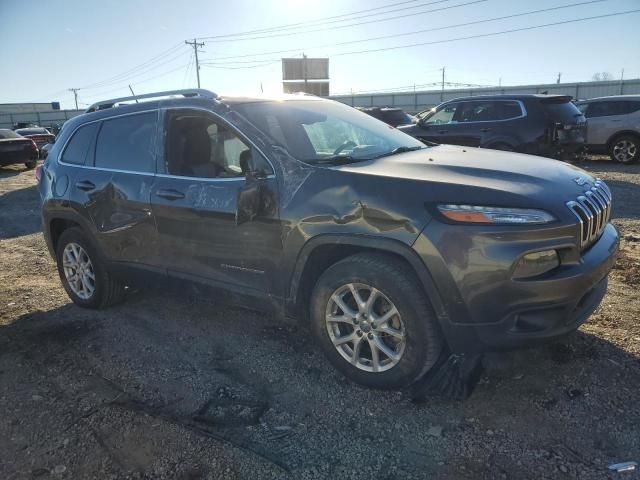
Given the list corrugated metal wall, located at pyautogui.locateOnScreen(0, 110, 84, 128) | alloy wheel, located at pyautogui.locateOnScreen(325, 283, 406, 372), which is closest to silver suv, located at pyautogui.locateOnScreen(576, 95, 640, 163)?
alloy wheel, located at pyautogui.locateOnScreen(325, 283, 406, 372)

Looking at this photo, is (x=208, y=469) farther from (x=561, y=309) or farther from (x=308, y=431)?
(x=561, y=309)

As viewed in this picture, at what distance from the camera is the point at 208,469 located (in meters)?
2.52

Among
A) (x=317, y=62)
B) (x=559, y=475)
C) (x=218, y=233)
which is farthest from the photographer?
(x=317, y=62)

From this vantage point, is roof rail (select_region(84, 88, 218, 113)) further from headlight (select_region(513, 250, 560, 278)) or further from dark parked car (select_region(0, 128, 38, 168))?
dark parked car (select_region(0, 128, 38, 168))

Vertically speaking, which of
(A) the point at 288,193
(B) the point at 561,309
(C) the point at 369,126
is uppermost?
(C) the point at 369,126

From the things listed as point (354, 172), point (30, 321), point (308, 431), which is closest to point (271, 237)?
point (354, 172)

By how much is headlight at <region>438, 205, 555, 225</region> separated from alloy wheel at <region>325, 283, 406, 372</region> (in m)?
0.65

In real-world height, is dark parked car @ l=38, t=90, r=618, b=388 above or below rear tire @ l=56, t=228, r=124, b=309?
above

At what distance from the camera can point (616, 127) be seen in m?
12.8

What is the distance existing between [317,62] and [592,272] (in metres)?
57.0

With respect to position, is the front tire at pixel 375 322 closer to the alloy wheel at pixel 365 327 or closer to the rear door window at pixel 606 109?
the alloy wheel at pixel 365 327

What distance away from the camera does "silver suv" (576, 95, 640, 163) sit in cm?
1262

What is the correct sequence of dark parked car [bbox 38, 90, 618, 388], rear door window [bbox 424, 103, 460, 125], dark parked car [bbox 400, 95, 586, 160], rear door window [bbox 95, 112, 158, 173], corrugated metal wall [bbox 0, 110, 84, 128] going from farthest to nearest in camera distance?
corrugated metal wall [bbox 0, 110, 84, 128] < rear door window [bbox 424, 103, 460, 125] < dark parked car [bbox 400, 95, 586, 160] < rear door window [bbox 95, 112, 158, 173] < dark parked car [bbox 38, 90, 618, 388]

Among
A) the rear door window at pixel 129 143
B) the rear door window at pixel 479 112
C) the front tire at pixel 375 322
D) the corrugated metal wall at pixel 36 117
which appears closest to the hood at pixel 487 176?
the front tire at pixel 375 322
